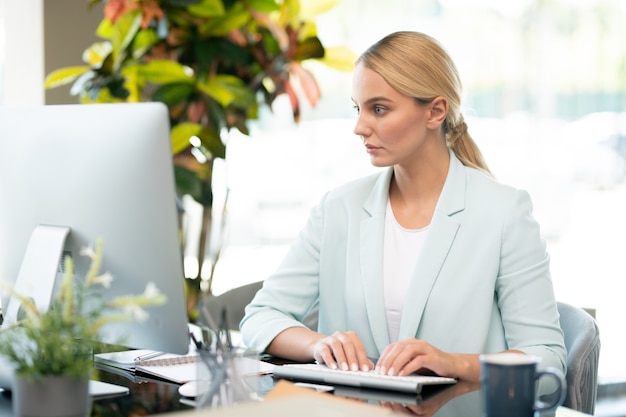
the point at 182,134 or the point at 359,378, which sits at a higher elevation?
the point at 182,134

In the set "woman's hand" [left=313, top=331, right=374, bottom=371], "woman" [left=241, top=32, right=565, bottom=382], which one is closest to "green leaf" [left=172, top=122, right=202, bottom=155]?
"woman" [left=241, top=32, right=565, bottom=382]

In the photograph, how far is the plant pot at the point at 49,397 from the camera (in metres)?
1.24

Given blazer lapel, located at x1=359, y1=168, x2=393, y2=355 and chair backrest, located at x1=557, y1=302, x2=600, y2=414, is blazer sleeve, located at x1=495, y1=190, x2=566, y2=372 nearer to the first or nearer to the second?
chair backrest, located at x1=557, y1=302, x2=600, y2=414

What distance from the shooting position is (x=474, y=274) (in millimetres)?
2068

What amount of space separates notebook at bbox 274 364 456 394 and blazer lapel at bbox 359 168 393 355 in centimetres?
41

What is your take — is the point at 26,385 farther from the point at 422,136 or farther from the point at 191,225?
the point at 191,225

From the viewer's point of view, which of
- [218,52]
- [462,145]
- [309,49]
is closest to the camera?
[462,145]

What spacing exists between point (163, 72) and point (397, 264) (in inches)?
62.2

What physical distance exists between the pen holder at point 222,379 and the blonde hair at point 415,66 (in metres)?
1.00

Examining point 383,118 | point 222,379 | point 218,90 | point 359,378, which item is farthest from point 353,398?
point 218,90

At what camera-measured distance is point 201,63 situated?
3.42 metres

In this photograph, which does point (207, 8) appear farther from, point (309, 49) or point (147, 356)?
point (147, 356)

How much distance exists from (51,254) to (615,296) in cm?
369

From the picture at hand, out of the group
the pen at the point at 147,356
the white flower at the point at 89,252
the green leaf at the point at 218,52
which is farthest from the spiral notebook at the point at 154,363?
the green leaf at the point at 218,52
